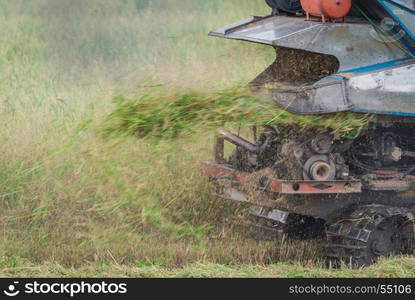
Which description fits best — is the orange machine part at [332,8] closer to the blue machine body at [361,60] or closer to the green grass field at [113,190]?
the blue machine body at [361,60]

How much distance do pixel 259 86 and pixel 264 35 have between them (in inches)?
14.8

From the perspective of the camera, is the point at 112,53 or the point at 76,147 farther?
the point at 112,53

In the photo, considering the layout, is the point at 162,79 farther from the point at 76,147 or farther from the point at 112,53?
the point at 112,53

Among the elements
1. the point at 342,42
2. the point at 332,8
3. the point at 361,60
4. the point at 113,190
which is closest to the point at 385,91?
the point at 361,60

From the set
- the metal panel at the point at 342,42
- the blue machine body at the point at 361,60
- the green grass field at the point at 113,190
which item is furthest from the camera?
the green grass field at the point at 113,190

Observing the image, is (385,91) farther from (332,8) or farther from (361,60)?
(332,8)

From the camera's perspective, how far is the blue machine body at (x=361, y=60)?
6148mm

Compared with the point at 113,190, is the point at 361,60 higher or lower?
higher

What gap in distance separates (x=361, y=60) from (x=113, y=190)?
2059 mm

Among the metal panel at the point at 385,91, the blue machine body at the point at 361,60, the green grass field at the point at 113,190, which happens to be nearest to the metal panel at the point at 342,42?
the blue machine body at the point at 361,60

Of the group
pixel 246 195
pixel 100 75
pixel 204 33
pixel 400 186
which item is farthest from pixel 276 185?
pixel 204 33

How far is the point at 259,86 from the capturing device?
6613 millimetres

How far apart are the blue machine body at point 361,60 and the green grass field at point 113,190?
25.5 inches

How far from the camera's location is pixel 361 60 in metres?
6.32
